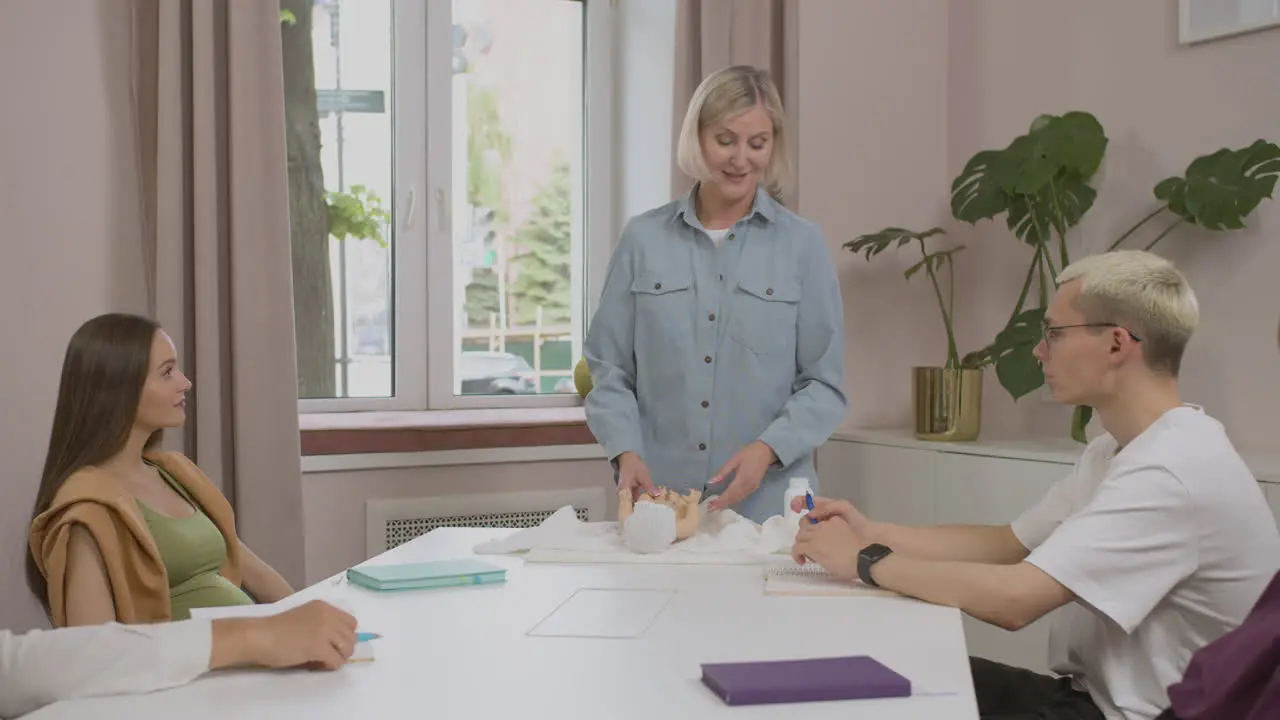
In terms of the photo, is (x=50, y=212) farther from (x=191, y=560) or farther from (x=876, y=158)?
(x=876, y=158)

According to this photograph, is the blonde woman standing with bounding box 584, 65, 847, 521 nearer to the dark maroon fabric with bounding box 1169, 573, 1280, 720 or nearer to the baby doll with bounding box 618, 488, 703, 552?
the baby doll with bounding box 618, 488, 703, 552

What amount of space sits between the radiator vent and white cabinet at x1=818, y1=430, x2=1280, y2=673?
0.71m

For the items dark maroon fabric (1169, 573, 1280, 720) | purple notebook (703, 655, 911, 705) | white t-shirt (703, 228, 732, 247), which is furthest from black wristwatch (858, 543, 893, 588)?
white t-shirt (703, 228, 732, 247)

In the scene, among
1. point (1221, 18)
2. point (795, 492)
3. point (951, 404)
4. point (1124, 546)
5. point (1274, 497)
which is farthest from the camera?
point (951, 404)

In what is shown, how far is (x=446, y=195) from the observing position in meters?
3.70

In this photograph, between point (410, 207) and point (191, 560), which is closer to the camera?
point (191, 560)

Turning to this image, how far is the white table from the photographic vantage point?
1212 millimetres

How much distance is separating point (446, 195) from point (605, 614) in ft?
7.56

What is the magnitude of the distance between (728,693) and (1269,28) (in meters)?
2.58

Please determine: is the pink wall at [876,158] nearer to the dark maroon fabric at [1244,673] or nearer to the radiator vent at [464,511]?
the radiator vent at [464,511]

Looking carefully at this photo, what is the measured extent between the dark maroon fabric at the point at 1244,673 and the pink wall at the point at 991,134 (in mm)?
2155

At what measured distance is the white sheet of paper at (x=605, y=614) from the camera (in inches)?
59.6

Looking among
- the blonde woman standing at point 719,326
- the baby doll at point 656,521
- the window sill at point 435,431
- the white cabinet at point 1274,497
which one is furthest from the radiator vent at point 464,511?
the white cabinet at point 1274,497

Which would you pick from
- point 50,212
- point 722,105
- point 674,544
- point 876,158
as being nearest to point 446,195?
point 50,212
